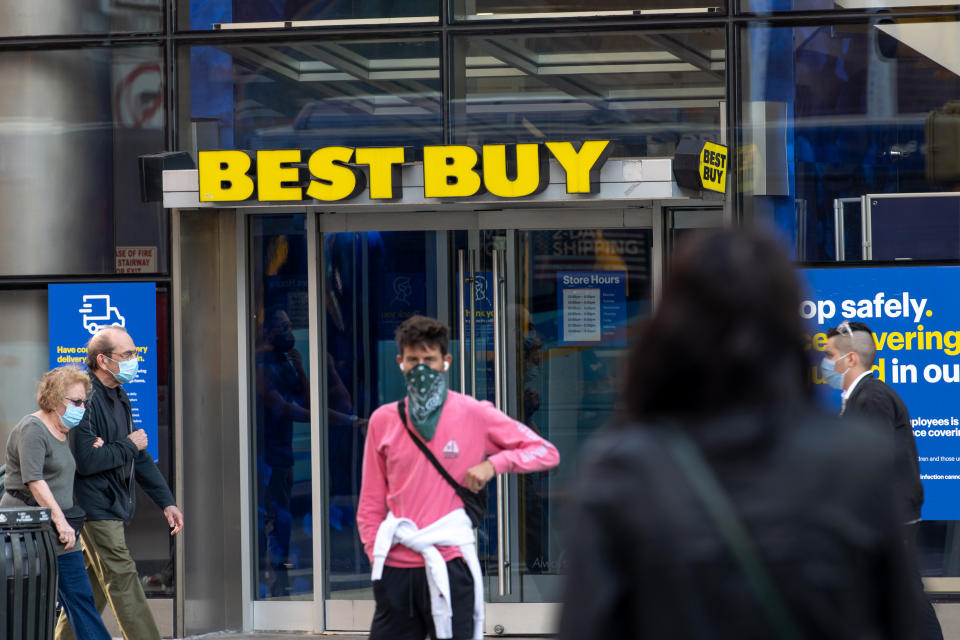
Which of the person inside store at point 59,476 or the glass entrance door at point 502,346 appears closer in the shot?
the person inside store at point 59,476

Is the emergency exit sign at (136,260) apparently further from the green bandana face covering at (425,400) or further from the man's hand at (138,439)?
the green bandana face covering at (425,400)

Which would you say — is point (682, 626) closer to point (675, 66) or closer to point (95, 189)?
point (675, 66)

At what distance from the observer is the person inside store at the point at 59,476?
664 centimetres

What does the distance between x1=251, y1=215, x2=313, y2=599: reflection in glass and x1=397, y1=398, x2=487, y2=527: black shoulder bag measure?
12.3 ft

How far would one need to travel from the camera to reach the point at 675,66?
8.34 m

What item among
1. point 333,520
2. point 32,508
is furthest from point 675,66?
point 32,508

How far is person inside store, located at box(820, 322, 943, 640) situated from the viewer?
270 inches

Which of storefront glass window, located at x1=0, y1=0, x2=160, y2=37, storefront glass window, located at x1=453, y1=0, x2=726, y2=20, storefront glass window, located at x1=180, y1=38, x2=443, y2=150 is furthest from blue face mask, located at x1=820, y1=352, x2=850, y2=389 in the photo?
storefront glass window, located at x1=0, y1=0, x2=160, y2=37

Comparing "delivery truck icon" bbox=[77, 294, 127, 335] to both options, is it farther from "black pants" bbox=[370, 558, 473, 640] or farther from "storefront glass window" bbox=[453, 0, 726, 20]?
"black pants" bbox=[370, 558, 473, 640]

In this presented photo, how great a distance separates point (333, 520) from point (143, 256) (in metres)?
2.08

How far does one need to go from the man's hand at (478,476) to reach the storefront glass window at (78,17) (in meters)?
4.75

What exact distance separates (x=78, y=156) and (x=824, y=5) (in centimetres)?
472

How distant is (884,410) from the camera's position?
686 centimetres

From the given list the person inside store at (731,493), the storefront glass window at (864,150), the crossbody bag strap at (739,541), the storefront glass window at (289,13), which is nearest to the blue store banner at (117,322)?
the storefront glass window at (289,13)
